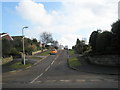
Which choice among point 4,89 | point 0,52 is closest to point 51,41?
point 0,52

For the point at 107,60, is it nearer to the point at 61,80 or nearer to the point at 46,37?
the point at 61,80

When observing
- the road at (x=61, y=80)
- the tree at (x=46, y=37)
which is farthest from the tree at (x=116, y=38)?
the tree at (x=46, y=37)

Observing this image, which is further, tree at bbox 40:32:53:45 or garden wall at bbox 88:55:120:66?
tree at bbox 40:32:53:45

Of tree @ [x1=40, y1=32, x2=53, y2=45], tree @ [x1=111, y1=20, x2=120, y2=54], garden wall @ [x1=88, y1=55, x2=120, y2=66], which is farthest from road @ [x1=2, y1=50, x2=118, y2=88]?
tree @ [x1=40, y1=32, x2=53, y2=45]

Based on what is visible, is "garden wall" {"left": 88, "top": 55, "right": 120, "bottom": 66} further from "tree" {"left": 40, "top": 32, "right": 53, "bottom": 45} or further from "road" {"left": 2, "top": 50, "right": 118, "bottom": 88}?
"tree" {"left": 40, "top": 32, "right": 53, "bottom": 45}

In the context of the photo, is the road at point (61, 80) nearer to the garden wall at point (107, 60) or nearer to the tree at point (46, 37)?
the garden wall at point (107, 60)

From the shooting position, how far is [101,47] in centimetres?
2870

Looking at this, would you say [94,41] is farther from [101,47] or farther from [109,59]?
[109,59]

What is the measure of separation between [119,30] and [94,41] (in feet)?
21.1

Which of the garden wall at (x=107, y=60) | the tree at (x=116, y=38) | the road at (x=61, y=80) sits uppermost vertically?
the tree at (x=116, y=38)

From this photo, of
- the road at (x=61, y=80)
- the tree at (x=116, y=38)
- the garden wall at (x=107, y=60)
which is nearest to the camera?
the road at (x=61, y=80)

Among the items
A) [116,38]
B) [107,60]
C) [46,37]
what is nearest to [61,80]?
[107,60]

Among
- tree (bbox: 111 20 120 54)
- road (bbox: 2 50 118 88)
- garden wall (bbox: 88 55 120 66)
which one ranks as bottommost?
road (bbox: 2 50 118 88)

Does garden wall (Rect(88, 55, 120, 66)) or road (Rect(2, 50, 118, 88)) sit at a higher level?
garden wall (Rect(88, 55, 120, 66))
